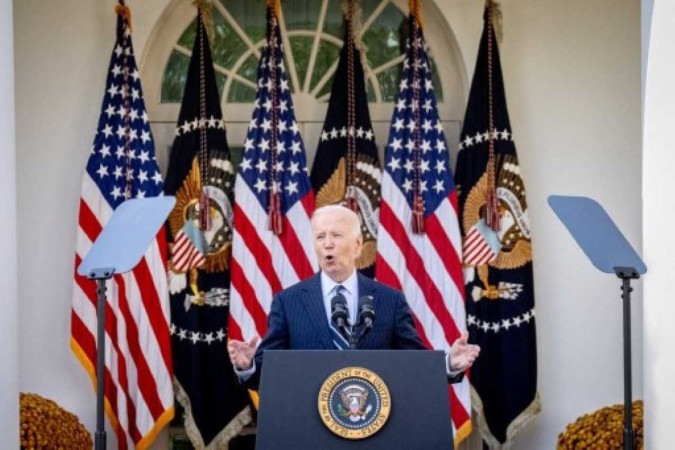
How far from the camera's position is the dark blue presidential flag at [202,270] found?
756 centimetres

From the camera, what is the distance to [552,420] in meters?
7.83

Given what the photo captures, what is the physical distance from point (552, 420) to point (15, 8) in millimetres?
4377

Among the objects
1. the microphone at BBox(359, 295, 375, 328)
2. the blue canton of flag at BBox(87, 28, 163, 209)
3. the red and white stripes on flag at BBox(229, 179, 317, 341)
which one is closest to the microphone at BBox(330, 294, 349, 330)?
the microphone at BBox(359, 295, 375, 328)

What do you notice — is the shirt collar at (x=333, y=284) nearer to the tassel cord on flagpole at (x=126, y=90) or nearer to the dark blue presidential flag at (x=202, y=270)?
the dark blue presidential flag at (x=202, y=270)

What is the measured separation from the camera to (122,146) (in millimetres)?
7621

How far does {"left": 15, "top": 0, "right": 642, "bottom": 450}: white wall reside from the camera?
7.79m

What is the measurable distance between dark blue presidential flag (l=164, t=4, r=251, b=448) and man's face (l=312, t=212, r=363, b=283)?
2.38m

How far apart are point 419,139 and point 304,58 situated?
39.8 inches

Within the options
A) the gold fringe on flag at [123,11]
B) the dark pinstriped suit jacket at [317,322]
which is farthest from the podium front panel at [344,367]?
the gold fringe on flag at [123,11]

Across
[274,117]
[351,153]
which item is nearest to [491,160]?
[351,153]

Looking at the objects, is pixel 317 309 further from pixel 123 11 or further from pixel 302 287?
pixel 123 11

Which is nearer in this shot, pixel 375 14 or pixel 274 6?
pixel 274 6

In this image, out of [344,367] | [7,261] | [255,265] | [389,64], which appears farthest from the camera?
[389,64]

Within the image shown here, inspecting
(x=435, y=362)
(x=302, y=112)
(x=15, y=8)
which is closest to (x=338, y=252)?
(x=435, y=362)
